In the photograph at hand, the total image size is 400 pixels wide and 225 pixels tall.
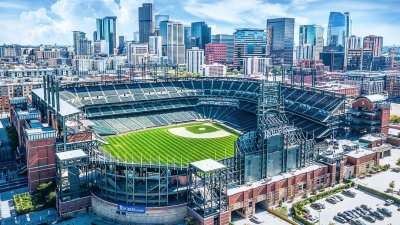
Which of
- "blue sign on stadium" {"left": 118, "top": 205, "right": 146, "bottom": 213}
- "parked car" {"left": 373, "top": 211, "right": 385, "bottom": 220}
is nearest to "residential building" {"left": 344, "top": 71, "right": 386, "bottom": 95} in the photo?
"parked car" {"left": 373, "top": 211, "right": 385, "bottom": 220}

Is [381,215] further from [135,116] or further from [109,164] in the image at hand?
[135,116]

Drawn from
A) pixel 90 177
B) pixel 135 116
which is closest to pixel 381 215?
pixel 90 177

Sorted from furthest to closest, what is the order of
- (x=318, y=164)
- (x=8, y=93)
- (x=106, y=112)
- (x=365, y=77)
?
(x=365, y=77)
(x=8, y=93)
(x=106, y=112)
(x=318, y=164)

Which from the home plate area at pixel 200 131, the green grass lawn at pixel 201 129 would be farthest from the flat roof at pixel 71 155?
the green grass lawn at pixel 201 129

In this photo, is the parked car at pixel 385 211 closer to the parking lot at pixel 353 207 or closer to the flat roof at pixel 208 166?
the parking lot at pixel 353 207

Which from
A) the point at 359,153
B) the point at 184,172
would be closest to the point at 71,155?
the point at 184,172
